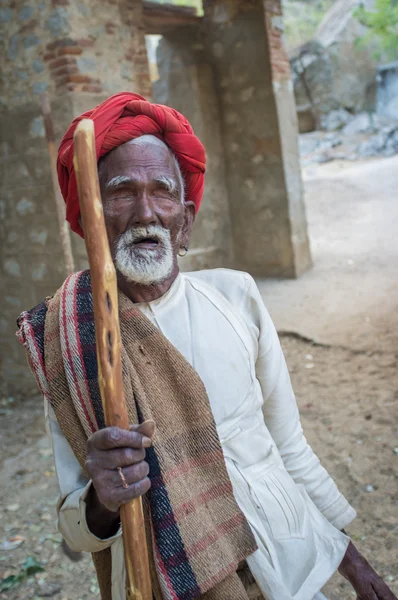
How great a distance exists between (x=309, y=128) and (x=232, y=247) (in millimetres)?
13477

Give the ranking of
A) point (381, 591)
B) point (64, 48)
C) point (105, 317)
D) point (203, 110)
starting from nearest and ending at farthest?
point (105, 317) → point (381, 591) → point (64, 48) → point (203, 110)

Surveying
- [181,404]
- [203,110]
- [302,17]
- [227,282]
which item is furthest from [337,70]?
[181,404]

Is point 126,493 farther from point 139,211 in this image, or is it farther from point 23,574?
point 23,574

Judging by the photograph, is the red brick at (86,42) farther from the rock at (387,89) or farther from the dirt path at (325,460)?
the rock at (387,89)

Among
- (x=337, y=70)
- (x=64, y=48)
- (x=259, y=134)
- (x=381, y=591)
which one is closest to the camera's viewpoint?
(x=381, y=591)

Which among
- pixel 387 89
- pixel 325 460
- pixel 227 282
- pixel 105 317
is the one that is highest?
pixel 387 89

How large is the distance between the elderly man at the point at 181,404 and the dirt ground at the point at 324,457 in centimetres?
146

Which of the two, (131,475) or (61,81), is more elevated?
(61,81)

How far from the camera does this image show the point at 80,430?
3.99 ft

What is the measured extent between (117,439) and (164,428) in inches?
11.4

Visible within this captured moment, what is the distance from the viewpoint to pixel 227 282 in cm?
150

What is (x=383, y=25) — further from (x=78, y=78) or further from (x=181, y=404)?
(x=181, y=404)

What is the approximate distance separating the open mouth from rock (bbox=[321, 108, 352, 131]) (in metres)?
19.3

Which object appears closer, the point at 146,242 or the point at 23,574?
the point at 146,242
